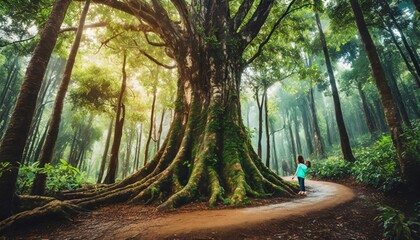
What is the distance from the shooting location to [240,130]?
23.4ft

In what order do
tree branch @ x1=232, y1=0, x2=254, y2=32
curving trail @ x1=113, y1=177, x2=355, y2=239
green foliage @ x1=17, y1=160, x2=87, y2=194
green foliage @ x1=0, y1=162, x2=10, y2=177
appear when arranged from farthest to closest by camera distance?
tree branch @ x1=232, y1=0, x2=254, y2=32
green foliage @ x1=17, y1=160, x2=87, y2=194
curving trail @ x1=113, y1=177, x2=355, y2=239
green foliage @ x1=0, y1=162, x2=10, y2=177

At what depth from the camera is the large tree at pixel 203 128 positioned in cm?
540

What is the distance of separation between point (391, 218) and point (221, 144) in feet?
14.0

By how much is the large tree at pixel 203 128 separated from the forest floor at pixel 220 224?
62cm

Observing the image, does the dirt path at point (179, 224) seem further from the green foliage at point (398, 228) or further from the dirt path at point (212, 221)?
the green foliage at point (398, 228)

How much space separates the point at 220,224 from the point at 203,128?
4116 mm

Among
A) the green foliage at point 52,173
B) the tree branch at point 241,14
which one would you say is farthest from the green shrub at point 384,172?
the green foliage at point 52,173

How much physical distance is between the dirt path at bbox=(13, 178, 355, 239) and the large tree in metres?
0.66

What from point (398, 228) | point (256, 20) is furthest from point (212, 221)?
point (256, 20)

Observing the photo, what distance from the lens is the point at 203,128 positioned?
711 cm

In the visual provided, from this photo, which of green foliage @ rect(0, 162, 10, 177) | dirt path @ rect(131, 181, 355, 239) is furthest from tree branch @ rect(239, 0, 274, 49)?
green foliage @ rect(0, 162, 10, 177)

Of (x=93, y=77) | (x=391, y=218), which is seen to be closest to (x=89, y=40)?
(x=93, y=77)

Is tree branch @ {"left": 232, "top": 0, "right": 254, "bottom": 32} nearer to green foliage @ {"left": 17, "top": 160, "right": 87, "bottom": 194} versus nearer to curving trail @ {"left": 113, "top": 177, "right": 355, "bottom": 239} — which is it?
curving trail @ {"left": 113, "top": 177, "right": 355, "bottom": 239}

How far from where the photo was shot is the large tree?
5.40m
